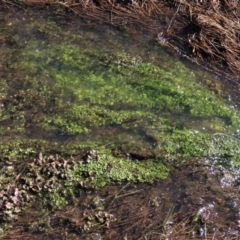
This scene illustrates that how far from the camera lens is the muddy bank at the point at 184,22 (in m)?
4.12

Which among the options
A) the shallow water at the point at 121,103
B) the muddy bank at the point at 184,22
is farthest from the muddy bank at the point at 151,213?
the muddy bank at the point at 184,22

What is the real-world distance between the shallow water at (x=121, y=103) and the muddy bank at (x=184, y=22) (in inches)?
5.2

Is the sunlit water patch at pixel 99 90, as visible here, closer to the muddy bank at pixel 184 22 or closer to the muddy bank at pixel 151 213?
the muddy bank at pixel 184 22

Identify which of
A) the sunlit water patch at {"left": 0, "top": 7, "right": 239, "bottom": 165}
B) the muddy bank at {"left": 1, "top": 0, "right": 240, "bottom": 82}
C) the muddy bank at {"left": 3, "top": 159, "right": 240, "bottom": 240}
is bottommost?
the muddy bank at {"left": 3, "top": 159, "right": 240, "bottom": 240}

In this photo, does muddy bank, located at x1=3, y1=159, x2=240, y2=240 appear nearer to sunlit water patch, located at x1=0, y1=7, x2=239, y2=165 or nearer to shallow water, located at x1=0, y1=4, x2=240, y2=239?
shallow water, located at x1=0, y1=4, x2=240, y2=239

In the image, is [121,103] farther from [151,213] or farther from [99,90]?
[151,213]

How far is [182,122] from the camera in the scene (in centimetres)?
374

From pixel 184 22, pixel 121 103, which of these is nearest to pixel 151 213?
pixel 121 103

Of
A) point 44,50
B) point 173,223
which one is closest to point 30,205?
point 173,223

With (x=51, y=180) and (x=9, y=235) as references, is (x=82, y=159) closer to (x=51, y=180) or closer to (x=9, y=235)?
(x=51, y=180)

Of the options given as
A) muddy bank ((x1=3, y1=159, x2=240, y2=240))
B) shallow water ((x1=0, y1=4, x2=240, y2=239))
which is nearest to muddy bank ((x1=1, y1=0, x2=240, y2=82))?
shallow water ((x1=0, y1=4, x2=240, y2=239))

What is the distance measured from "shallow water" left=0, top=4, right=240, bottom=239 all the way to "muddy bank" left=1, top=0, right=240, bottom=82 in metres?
0.13

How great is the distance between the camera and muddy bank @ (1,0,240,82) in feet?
13.5

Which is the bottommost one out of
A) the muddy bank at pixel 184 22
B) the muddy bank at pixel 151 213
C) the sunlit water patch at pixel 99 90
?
the muddy bank at pixel 151 213
